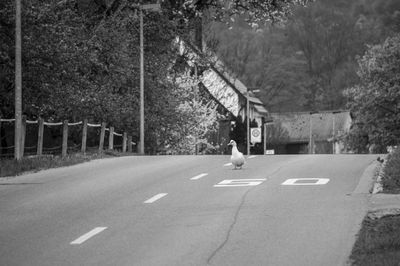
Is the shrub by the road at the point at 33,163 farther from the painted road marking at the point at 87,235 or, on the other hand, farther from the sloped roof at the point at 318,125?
the sloped roof at the point at 318,125

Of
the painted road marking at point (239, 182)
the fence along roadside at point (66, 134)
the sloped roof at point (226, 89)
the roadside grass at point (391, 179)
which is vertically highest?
the sloped roof at point (226, 89)

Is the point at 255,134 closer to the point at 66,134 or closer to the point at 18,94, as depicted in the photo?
the point at 66,134

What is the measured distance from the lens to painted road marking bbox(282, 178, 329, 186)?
53.6 ft

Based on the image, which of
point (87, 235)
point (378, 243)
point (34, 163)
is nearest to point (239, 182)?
point (87, 235)

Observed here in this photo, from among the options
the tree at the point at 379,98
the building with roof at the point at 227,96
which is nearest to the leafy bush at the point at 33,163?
the building with roof at the point at 227,96

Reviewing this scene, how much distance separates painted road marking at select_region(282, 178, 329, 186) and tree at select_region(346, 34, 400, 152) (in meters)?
46.3

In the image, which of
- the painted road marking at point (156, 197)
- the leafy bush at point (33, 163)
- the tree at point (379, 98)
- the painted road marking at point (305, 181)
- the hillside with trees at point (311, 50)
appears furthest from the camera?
the hillside with trees at point (311, 50)

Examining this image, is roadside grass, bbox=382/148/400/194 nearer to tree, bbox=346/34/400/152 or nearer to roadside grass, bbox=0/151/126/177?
roadside grass, bbox=0/151/126/177

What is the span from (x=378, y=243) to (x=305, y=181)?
7.12m

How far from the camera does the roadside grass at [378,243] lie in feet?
29.4

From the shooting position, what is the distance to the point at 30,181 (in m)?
18.8

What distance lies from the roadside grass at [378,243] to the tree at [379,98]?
52.1 m

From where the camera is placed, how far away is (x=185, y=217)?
1259 centimetres

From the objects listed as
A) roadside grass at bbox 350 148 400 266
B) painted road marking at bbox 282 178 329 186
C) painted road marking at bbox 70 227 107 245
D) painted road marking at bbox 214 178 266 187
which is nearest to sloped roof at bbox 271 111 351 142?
painted road marking at bbox 214 178 266 187
